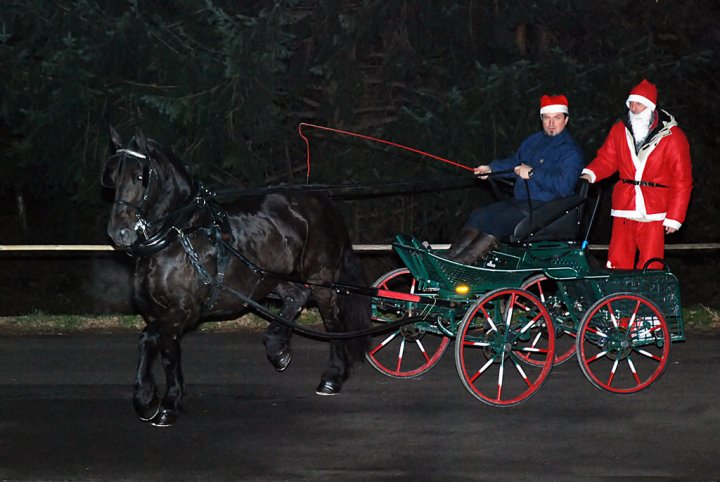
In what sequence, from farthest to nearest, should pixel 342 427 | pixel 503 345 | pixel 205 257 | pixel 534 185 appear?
1. pixel 534 185
2. pixel 503 345
3. pixel 205 257
4. pixel 342 427

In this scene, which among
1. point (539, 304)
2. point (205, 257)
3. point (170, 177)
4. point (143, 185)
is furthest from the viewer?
point (539, 304)

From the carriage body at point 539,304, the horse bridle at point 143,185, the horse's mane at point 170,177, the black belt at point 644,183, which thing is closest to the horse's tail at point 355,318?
the carriage body at point 539,304

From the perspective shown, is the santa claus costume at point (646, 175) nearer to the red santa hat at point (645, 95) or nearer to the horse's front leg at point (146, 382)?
the red santa hat at point (645, 95)

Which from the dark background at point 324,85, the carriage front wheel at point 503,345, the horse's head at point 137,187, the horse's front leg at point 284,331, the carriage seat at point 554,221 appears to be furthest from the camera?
the dark background at point 324,85

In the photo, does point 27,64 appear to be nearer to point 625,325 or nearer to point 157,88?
point 157,88

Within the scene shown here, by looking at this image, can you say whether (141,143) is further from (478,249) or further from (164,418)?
(478,249)

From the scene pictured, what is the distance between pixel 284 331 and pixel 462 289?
1597mm

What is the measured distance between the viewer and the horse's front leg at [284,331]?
8.41 meters

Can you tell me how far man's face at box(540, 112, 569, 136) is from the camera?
26.5 ft

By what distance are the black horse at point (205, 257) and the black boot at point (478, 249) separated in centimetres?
91

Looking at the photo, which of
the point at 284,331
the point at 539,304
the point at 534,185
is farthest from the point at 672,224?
the point at 284,331

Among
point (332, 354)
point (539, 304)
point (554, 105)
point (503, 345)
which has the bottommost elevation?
point (332, 354)

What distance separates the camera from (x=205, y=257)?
7.25 m

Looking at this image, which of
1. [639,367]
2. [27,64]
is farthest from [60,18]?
[639,367]
